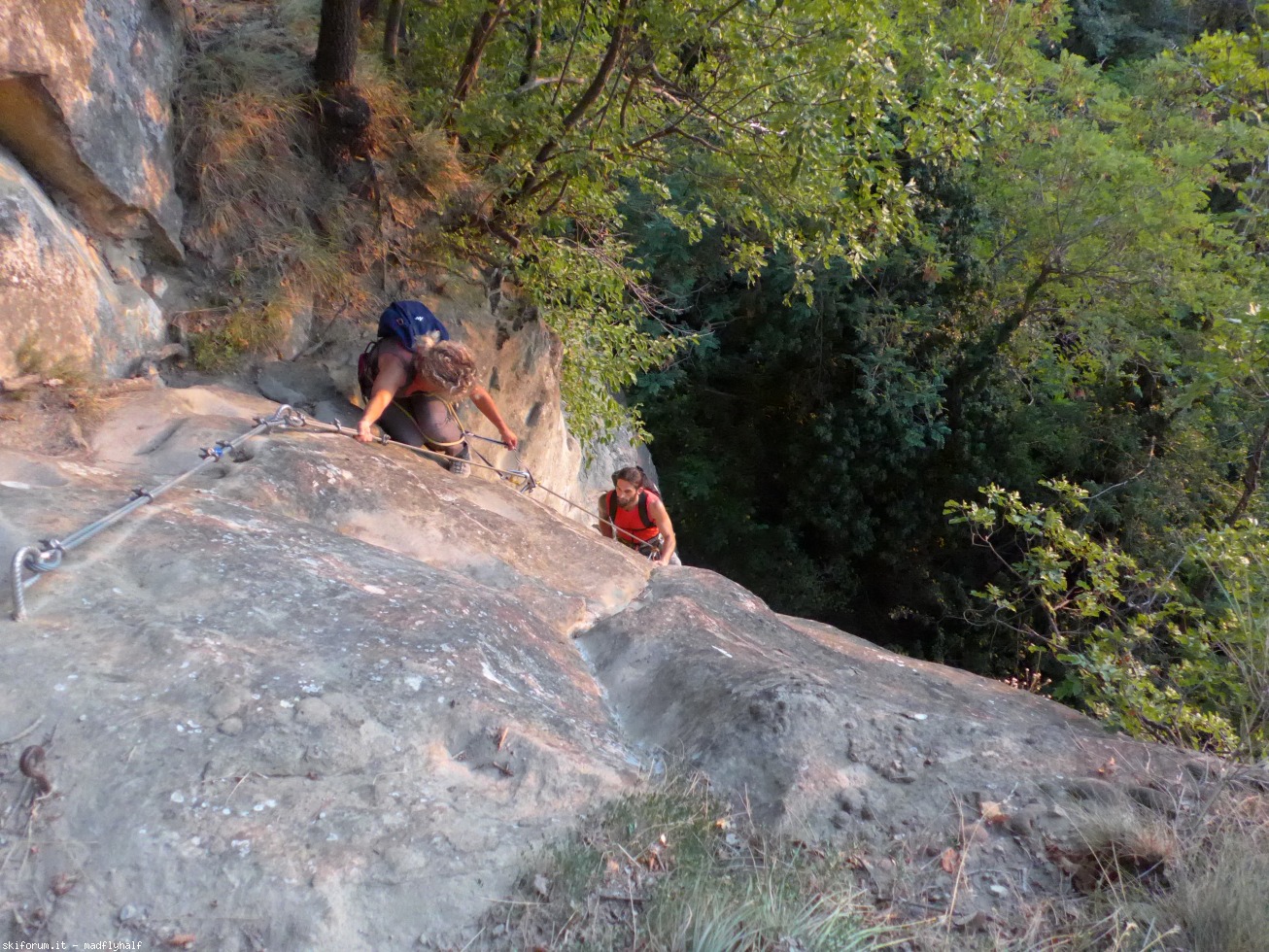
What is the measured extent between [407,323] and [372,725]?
11.6ft

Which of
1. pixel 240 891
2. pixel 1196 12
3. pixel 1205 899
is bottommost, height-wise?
pixel 240 891

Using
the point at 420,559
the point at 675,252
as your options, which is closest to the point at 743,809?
the point at 420,559

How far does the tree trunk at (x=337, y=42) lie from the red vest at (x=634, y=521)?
3829mm

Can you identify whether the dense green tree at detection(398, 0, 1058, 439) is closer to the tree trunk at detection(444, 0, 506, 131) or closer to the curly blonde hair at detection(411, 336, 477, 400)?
the tree trunk at detection(444, 0, 506, 131)

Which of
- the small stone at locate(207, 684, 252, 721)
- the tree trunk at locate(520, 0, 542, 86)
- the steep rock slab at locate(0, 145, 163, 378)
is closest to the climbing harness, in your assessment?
the small stone at locate(207, 684, 252, 721)

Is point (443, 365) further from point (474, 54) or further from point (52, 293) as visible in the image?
point (474, 54)

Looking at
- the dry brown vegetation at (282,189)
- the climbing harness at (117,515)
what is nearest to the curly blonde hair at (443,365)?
the climbing harness at (117,515)

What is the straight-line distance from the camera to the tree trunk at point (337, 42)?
680 centimetres

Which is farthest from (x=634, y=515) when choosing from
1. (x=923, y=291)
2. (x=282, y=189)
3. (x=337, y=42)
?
(x=923, y=291)

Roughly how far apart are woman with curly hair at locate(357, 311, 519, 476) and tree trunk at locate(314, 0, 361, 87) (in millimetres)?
2516

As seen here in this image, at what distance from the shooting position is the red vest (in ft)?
23.4

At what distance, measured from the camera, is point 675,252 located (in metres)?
Answer: 13.5

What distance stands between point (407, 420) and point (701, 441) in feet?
32.7

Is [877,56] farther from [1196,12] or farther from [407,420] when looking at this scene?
[1196,12]
